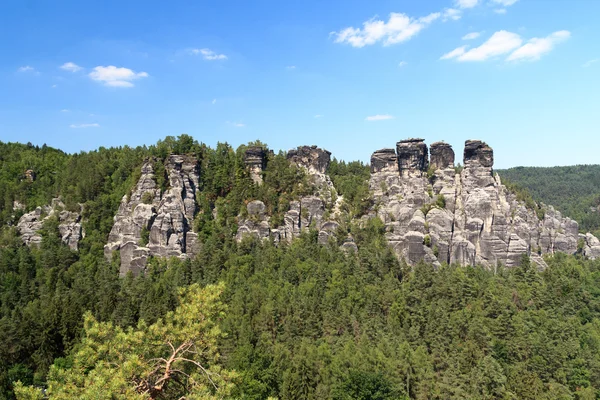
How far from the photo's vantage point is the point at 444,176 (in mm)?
76125

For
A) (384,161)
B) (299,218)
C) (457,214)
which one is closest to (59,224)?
(299,218)

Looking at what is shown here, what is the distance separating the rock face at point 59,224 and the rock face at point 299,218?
104 ft

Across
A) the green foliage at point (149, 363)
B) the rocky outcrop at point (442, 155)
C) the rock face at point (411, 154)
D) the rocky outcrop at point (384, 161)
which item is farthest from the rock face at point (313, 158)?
the green foliage at point (149, 363)

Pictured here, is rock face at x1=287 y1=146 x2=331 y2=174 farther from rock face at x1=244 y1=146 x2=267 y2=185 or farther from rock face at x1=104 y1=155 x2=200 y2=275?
rock face at x1=104 y1=155 x2=200 y2=275

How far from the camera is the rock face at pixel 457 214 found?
2655 inches

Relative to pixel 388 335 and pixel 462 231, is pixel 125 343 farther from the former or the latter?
pixel 462 231

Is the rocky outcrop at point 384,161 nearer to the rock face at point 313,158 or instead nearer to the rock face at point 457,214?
the rock face at point 457,214

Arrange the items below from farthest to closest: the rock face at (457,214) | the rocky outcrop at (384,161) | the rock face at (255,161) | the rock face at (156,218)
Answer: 1. the rock face at (255,161)
2. the rocky outcrop at (384,161)
3. the rock face at (156,218)
4. the rock face at (457,214)

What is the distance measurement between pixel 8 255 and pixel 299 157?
54.5 meters

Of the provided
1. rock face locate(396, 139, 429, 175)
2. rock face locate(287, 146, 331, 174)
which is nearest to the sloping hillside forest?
rock face locate(287, 146, 331, 174)

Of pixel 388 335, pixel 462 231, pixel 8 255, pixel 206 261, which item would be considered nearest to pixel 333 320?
pixel 388 335

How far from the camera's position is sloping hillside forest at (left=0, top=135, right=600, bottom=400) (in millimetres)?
19125

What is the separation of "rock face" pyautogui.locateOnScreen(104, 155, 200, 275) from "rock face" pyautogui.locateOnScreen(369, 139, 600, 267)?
33954 millimetres

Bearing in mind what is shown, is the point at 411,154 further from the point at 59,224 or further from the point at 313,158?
the point at 59,224
